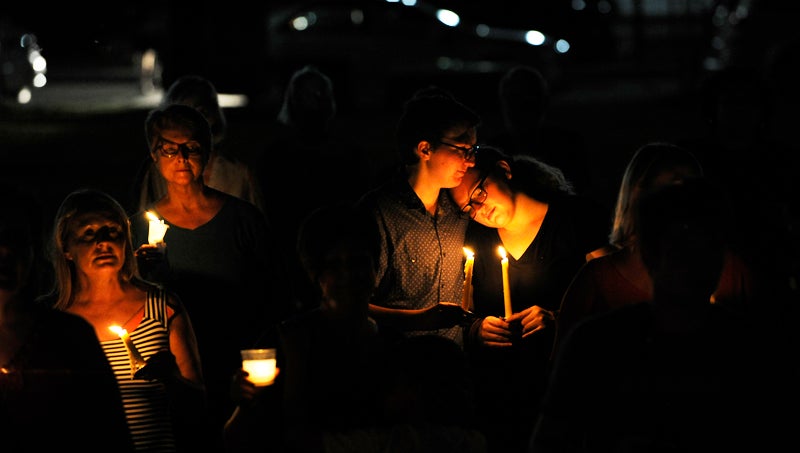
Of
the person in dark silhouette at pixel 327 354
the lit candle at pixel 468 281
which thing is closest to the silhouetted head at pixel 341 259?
the person in dark silhouette at pixel 327 354

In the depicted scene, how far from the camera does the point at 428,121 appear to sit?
5.15 metres

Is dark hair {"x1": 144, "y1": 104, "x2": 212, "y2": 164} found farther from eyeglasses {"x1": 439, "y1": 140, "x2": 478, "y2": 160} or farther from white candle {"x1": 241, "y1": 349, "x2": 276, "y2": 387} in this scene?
white candle {"x1": 241, "y1": 349, "x2": 276, "y2": 387}

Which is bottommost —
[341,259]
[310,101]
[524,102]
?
[341,259]

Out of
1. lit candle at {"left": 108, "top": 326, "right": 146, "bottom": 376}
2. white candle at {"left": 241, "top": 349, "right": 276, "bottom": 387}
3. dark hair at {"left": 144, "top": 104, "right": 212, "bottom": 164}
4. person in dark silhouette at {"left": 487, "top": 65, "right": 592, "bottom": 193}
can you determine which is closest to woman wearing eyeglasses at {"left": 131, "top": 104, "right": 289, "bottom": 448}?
dark hair at {"left": 144, "top": 104, "right": 212, "bottom": 164}

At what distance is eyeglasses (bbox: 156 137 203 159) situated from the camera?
556cm

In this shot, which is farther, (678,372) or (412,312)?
(412,312)

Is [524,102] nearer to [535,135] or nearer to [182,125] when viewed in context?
[535,135]

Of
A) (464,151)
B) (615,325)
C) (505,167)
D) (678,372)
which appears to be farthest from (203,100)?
(678,372)

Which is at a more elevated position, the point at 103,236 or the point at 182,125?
the point at 182,125

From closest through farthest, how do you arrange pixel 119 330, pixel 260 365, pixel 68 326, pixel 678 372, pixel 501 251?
pixel 678 372
pixel 68 326
pixel 260 365
pixel 119 330
pixel 501 251

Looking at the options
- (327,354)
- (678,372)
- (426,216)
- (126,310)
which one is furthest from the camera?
(426,216)

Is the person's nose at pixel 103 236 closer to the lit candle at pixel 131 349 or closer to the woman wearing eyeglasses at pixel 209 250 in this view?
the lit candle at pixel 131 349

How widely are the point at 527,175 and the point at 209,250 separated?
1414mm

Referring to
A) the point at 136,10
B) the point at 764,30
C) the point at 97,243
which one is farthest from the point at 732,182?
the point at 136,10
